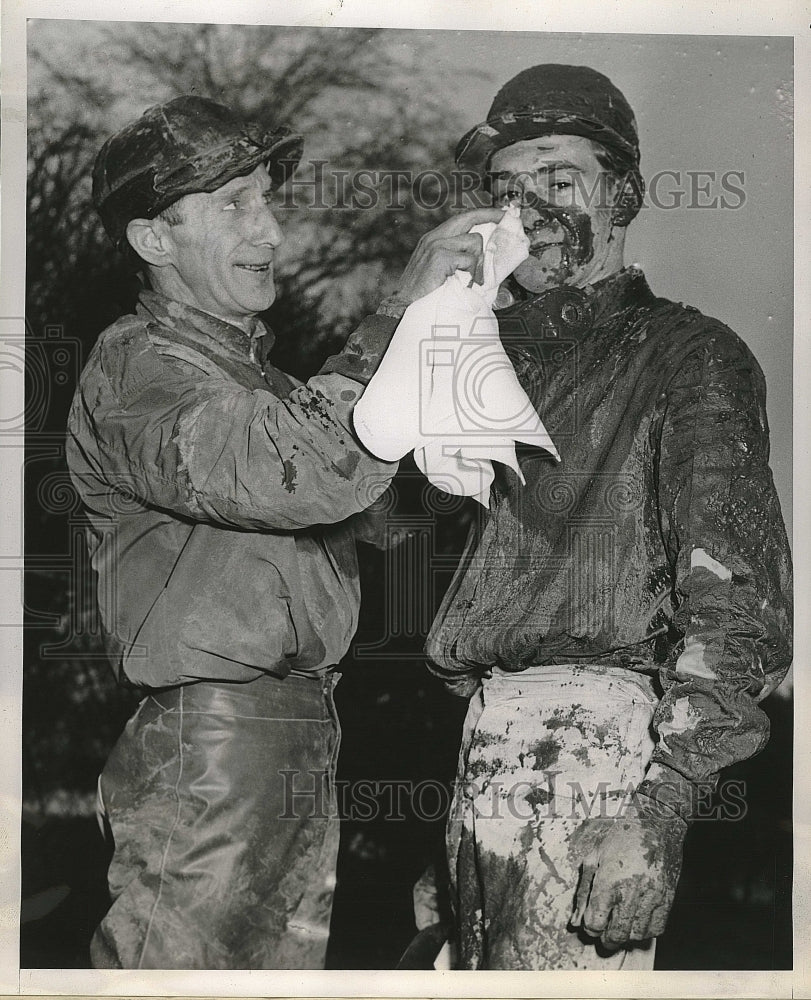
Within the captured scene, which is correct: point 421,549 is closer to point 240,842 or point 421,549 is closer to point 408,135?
point 240,842

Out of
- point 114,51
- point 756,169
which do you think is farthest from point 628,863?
point 114,51

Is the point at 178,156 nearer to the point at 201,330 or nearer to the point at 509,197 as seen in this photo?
the point at 201,330

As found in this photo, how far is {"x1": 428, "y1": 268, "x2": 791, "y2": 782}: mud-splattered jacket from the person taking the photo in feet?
7.98

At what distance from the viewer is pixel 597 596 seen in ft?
8.11

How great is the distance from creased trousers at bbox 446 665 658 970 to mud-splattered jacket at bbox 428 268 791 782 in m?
0.05

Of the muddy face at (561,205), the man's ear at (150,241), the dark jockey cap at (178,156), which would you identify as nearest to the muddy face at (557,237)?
the muddy face at (561,205)

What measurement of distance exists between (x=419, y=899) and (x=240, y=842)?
359 millimetres

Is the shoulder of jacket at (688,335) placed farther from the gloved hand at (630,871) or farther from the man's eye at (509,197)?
the gloved hand at (630,871)

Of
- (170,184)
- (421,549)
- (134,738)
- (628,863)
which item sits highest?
(170,184)

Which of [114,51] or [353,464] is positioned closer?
[353,464]

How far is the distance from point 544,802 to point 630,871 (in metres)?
0.19

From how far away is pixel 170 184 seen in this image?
251cm

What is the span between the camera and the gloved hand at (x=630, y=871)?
2400 mm
